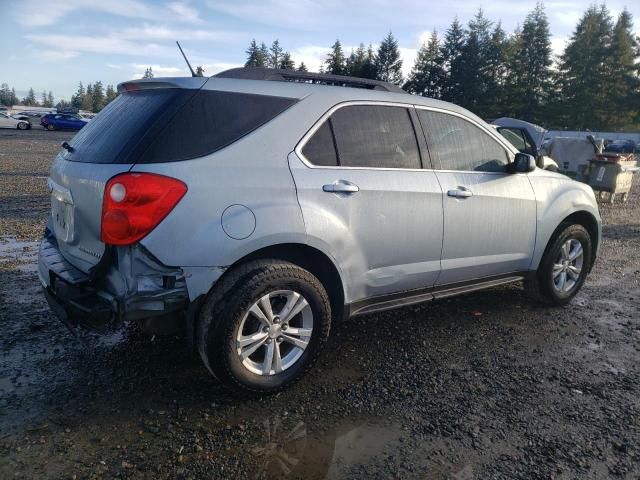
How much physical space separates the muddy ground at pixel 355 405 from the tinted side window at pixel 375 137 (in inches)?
55.5

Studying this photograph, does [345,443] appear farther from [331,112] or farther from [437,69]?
[437,69]

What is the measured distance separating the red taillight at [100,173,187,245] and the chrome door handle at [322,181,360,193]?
92cm

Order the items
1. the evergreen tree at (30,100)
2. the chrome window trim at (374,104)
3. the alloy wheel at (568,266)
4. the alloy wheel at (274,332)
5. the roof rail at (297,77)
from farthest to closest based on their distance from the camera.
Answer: the evergreen tree at (30,100), the alloy wheel at (568,266), the roof rail at (297,77), the chrome window trim at (374,104), the alloy wheel at (274,332)

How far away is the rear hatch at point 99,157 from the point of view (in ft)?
9.36

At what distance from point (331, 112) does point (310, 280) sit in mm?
1126

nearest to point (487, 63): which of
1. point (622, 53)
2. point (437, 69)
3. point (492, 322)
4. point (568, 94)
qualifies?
point (437, 69)

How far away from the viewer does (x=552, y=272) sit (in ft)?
15.7

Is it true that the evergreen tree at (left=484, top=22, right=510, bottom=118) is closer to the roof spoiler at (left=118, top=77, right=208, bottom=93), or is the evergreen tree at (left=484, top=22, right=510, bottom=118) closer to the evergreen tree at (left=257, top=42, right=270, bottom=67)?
the evergreen tree at (left=257, top=42, right=270, bottom=67)

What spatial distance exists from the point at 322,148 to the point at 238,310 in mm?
1171

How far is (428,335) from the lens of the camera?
420 cm

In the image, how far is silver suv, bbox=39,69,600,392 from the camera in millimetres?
2758

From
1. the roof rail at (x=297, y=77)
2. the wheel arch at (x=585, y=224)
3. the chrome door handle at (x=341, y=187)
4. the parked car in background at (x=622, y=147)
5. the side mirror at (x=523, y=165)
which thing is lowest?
the wheel arch at (x=585, y=224)

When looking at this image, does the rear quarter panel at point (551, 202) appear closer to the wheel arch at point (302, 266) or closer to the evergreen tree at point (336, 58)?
the wheel arch at point (302, 266)

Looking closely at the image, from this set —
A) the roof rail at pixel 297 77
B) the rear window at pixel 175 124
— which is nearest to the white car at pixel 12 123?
the rear window at pixel 175 124
